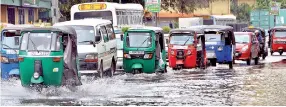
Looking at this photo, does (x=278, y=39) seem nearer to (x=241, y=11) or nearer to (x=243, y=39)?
(x=243, y=39)

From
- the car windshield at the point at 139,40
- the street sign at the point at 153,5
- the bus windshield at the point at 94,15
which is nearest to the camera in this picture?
the car windshield at the point at 139,40

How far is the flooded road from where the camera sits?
56.3ft

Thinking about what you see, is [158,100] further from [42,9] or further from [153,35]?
[42,9]

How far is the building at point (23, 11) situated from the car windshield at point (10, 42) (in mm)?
21188

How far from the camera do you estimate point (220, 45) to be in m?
32.6

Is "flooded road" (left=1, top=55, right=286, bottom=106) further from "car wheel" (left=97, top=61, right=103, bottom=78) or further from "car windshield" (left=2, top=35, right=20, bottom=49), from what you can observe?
"car windshield" (left=2, top=35, right=20, bottom=49)

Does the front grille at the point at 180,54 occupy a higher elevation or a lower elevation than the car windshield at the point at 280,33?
higher

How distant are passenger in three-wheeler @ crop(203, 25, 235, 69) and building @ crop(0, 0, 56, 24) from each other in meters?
16.5

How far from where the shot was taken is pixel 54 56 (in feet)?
61.2

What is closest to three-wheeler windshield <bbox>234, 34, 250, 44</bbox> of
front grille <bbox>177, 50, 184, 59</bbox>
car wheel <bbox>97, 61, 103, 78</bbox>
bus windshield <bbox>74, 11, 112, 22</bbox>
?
bus windshield <bbox>74, 11, 112, 22</bbox>

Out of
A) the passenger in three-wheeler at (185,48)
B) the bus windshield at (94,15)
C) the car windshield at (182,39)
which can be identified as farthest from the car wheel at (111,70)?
the bus windshield at (94,15)

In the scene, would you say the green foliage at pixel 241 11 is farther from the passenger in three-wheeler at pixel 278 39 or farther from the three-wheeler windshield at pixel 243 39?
the three-wheeler windshield at pixel 243 39

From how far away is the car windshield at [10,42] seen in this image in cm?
2348

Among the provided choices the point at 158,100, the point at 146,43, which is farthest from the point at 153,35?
the point at 158,100
